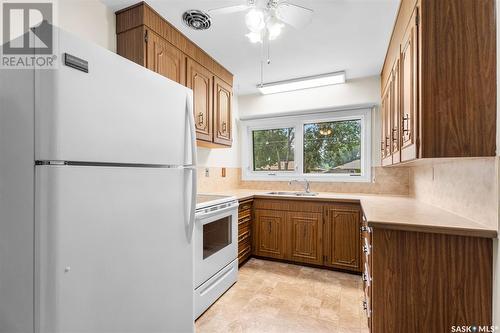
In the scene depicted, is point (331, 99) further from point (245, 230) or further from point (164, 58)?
point (164, 58)

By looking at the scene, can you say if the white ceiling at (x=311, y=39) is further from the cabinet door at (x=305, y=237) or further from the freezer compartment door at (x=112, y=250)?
the cabinet door at (x=305, y=237)

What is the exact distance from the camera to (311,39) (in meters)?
2.23

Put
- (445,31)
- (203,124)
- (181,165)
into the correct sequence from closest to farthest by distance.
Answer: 1. (445,31)
2. (181,165)
3. (203,124)

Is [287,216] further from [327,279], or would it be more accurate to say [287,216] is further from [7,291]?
[7,291]

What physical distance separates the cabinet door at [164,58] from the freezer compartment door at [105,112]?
0.71 meters

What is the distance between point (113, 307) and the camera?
3.41ft

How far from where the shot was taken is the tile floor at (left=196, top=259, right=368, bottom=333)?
1836mm

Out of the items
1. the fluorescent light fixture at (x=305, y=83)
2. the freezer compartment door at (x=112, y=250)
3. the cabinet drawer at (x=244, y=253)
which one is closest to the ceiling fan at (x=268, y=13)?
the freezer compartment door at (x=112, y=250)

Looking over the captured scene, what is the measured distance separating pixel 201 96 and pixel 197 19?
0.71 metres

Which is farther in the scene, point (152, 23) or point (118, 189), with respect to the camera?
point (152, 23)

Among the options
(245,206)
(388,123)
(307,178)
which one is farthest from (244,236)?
(388,123)

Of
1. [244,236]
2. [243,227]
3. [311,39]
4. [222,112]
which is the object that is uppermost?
[311,39]

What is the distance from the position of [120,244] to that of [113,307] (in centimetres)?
26

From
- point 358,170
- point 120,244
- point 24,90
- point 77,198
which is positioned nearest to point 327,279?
point 358,170
